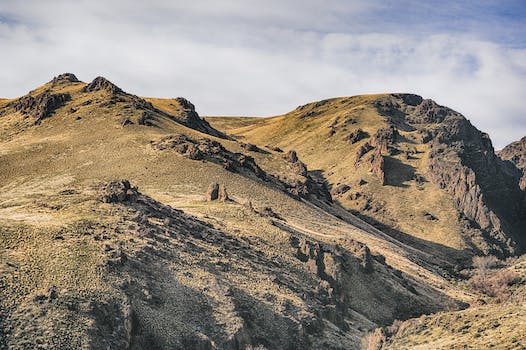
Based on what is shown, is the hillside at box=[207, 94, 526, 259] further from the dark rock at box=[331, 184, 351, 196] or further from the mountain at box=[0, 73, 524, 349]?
the mountain at box=[0, 73, 524, 349]

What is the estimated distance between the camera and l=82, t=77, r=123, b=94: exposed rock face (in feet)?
474

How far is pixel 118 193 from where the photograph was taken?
2442 inches

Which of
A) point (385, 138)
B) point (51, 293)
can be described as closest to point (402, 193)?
point (385, 138)

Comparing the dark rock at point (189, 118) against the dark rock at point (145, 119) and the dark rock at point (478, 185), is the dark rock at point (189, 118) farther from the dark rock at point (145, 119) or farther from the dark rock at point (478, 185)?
the dark rock at point (478, 185)

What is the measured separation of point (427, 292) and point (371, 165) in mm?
79482

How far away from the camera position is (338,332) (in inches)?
2173

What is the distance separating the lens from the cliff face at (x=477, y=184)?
5305 inches

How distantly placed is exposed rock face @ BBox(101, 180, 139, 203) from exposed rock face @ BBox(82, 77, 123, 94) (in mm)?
85282

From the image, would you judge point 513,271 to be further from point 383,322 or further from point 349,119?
point 349,119

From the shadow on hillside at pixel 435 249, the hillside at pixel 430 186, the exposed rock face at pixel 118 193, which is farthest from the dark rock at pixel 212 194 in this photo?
the hillside at pixel 430 186

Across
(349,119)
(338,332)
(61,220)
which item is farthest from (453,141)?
(61,220)

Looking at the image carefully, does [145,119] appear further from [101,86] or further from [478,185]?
[478,185]

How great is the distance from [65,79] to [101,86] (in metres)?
32.5

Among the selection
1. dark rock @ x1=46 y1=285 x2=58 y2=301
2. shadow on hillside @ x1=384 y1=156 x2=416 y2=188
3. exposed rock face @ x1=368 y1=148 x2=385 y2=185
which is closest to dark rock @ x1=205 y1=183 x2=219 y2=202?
dark rock @ x1=46 y1=285 x2=58 y2=301
